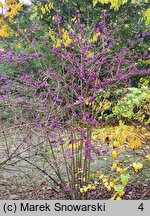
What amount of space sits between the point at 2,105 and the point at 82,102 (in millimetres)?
817

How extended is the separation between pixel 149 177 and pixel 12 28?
7.57m

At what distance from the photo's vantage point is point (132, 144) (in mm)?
3590

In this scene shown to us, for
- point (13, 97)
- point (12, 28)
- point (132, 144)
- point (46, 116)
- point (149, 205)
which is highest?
point (12, 28)

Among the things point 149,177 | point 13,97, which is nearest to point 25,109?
point 13,97

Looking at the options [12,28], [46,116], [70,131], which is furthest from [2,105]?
[12,28]

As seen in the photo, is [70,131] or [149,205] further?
[70,131]

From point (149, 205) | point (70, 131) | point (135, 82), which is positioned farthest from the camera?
point (135, 82)

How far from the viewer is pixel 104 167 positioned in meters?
5.89

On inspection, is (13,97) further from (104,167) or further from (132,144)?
(104,167)

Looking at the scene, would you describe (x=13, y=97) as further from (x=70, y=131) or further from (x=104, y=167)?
(x=104, y=167)

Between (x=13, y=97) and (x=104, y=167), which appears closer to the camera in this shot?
(x=13, y=97)

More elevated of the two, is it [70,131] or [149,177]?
[70,131]

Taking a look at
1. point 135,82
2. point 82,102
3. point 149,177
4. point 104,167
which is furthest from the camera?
point 135,82

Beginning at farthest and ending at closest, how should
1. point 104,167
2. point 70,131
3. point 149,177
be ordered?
point 104,167
point 149,177
point 70,131
